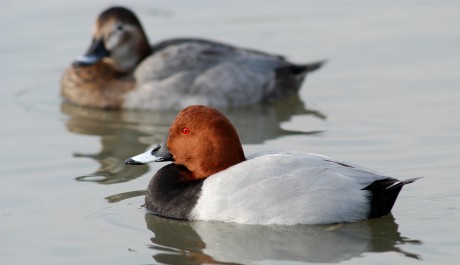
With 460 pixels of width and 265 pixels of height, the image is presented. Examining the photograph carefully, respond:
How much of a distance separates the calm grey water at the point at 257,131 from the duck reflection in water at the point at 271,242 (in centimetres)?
1

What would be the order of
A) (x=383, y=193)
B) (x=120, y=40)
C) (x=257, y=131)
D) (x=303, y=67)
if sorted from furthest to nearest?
(x=303, y=67) < (x=120, y=40) < (x=257, y=131) < (x=383, y=193)

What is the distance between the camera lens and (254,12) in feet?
45.0

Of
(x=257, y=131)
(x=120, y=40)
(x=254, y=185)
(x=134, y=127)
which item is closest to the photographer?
(x=254, y=185)

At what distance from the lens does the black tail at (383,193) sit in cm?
755

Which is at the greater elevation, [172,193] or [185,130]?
[185,130]

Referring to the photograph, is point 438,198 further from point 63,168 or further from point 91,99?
point 91,99

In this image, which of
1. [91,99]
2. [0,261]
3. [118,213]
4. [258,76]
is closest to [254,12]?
[258,76]

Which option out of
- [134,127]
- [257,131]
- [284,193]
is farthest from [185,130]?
[134,127]

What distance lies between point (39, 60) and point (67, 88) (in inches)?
41.1

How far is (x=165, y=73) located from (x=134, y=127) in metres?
0.92

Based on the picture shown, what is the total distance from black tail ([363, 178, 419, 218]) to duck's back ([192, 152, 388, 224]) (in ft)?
0.12

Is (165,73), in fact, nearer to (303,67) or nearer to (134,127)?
(134,127)

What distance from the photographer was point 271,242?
731 cm

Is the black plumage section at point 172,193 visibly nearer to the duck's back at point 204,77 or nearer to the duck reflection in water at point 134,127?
the duck reflection in water at point 134,127
